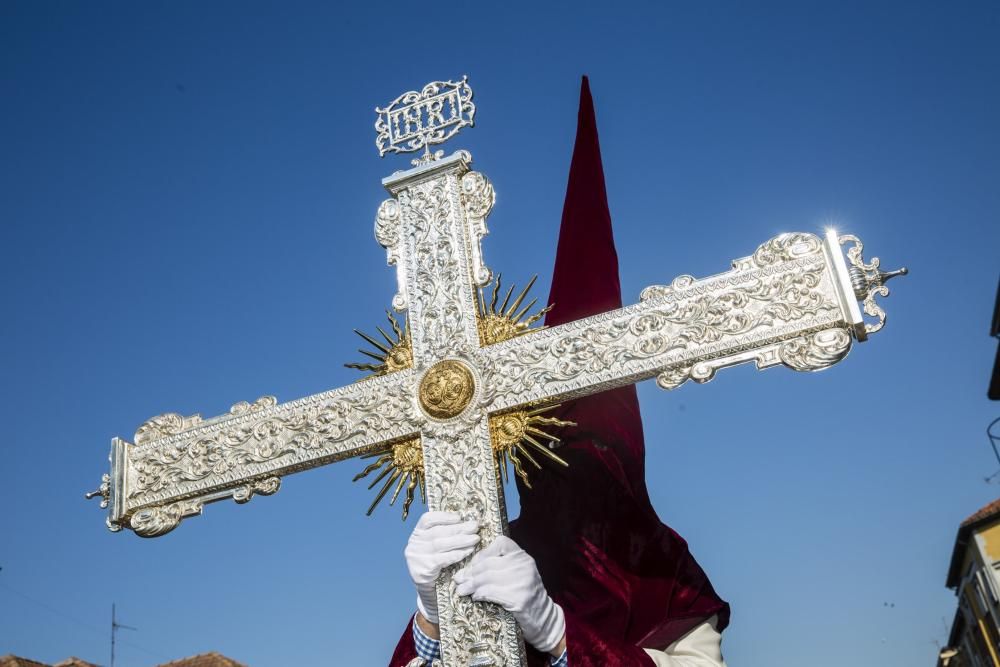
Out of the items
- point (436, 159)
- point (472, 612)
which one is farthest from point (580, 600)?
point (436, 159)

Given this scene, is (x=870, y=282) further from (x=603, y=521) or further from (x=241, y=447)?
(x=241, y=447)

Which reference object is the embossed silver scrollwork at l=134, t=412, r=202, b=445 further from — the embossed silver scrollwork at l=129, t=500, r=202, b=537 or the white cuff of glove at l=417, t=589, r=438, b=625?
the white cuff of glove at l=417, t=589, r=438, b=625

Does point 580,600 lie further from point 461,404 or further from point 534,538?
point 461,404

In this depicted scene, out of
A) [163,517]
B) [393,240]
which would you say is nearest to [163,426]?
[163,517]

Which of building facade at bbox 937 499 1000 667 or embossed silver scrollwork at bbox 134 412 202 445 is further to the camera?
building facade at bbox 937 499 1000 667

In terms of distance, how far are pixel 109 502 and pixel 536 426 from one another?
6.88 feet

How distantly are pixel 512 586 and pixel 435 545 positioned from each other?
1.13ft

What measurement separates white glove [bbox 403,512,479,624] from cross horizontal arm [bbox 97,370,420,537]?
0.47 meters

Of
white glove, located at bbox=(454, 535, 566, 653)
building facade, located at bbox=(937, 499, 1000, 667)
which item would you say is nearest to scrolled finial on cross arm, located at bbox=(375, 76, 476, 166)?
white glove, located at bbox=(454, 535, 566, 653)

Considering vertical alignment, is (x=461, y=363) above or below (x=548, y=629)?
above

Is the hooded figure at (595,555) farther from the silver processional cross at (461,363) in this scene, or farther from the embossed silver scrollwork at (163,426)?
the embossed silver scrollwork at (163,426)

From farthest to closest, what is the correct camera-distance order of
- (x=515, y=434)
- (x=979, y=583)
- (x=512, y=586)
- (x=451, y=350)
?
1. (x=979, y=583)
2. (x=451, y=350)
3. (x=515, y=434)
4. (x=512, y=586)

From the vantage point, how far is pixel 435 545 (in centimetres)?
375

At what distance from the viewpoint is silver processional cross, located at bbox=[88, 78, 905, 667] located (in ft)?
12.4
